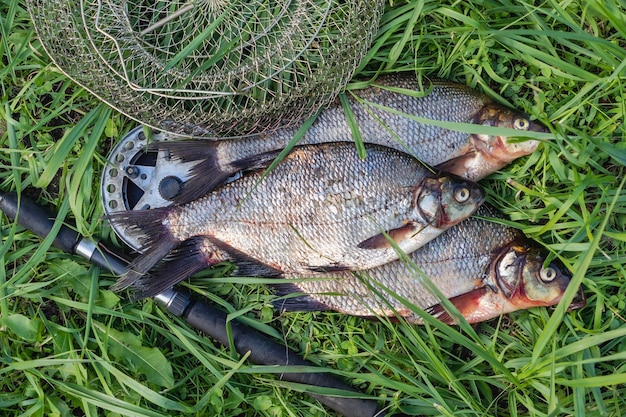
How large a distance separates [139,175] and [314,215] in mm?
947

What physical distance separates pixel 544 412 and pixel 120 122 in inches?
99.5

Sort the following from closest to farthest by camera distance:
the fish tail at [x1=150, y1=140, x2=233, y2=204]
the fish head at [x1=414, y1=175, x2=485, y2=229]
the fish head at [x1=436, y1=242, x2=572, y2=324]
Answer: the fish head at [x1=414, y1=175, x2=485, y2=229]
the fish head at [x1=436, y1=242, x2=572, y2=324]
the fish tail at [x1=150, y1=140, x2=233, y2=204]

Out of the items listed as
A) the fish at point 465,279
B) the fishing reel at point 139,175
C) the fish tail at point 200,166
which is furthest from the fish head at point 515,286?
the fishing reel at point 139,175

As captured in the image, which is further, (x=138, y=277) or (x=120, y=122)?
(x=120, y=122)

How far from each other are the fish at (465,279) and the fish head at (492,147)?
0.69 ft

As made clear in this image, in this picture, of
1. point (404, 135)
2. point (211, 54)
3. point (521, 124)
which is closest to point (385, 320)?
point (404, 135)

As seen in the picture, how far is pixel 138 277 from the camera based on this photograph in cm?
281

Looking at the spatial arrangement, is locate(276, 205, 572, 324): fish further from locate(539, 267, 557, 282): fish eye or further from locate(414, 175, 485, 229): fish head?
locate(414, 175, 485, 229): fish head

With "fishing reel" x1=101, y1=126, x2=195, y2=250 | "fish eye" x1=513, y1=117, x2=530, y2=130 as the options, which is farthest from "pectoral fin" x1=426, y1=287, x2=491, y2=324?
"fishing reel" x1=101, y1=126, x2=195, y2=250

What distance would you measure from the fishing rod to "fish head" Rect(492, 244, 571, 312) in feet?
2.84

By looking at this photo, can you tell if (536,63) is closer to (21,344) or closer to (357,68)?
(357,68)

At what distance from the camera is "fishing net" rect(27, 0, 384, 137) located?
2.75 m

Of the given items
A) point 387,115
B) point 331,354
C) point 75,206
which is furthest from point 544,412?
point 75,206

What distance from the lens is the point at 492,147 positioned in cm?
280
